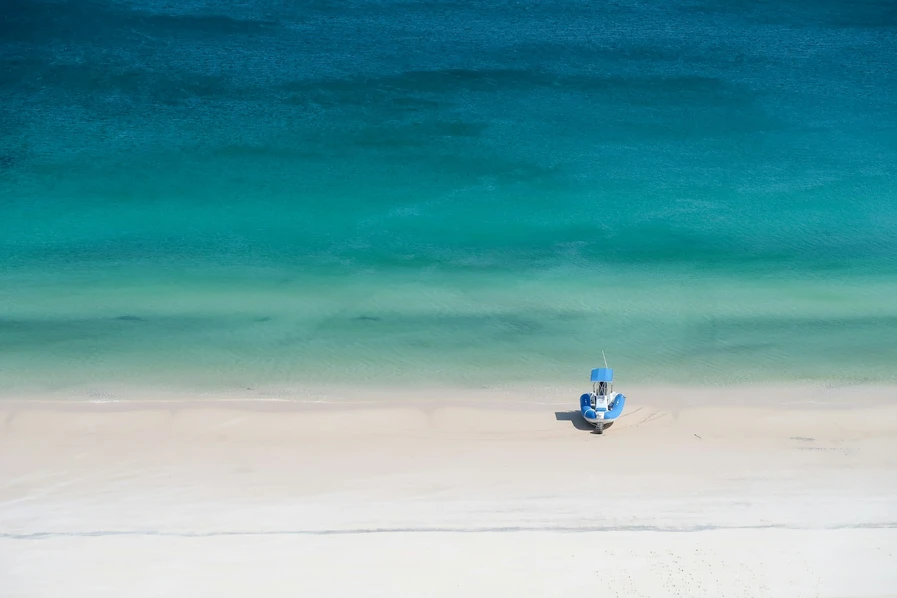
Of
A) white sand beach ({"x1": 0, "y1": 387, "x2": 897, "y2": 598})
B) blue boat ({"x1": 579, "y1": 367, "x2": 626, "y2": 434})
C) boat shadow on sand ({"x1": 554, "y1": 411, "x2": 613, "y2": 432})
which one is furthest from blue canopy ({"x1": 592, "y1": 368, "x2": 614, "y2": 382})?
white sand beach ({"x1": 0, "y1": 387, "x2": 897, "y2": 598})

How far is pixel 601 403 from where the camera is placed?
15891 mm

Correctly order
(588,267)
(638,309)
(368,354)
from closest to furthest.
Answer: (368,354)
(638,309)
(588,267)

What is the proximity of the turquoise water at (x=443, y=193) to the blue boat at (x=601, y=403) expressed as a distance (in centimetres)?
181

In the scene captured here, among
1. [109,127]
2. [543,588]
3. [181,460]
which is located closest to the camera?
[543,588]

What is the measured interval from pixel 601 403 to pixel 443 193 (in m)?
11.4

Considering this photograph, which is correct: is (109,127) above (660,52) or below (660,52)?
below

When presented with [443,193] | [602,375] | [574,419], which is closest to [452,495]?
[574,419]

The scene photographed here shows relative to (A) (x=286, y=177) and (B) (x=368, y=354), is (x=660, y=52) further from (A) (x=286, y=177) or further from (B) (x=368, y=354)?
(B) (x=368, y=354)

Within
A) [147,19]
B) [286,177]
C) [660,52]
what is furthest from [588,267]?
[147,19]

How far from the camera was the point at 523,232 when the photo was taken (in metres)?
23.9

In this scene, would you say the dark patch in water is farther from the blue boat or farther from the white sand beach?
the blue boat

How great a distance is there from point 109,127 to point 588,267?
55.3 ft

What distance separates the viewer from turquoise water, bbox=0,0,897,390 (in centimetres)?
1923

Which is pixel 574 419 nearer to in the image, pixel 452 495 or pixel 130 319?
pixel 452 495
